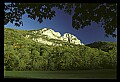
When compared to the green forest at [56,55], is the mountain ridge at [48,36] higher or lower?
higher

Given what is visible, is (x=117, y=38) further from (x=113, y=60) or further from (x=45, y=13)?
(x=45, y=13)

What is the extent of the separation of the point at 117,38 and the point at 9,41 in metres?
2.06

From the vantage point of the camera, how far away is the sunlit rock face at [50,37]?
20.8 ft

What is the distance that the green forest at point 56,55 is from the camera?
247 inches

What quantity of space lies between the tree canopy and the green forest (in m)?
0.30

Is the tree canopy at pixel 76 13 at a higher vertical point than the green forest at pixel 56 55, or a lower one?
higher

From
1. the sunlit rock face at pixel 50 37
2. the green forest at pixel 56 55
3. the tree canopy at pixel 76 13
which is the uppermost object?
the tree canopy at pixel 76 13

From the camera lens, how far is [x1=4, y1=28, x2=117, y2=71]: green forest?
627cm

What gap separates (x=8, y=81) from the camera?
19.0ft

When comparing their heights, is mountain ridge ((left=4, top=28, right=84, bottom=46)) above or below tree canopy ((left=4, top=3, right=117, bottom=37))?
below

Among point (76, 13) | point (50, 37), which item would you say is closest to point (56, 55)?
point (50, 37)

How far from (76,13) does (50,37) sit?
28.0 inches

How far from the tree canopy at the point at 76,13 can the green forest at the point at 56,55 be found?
0.99ft

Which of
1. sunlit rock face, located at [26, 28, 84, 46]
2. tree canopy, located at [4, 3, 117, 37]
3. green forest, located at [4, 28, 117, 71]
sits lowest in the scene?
green forest, located at [4, 28, 117, 71]
